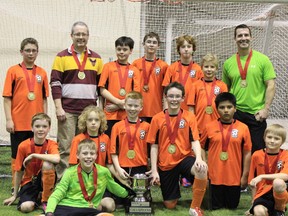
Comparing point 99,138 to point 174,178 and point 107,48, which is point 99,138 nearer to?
point 174,178

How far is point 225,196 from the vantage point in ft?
16.2

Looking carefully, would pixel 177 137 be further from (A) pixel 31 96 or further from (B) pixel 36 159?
(A) pixel 31 96

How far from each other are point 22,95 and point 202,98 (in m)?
1.89

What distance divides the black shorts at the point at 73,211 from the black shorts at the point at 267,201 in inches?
54.8

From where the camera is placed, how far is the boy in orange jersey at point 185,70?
5.39m

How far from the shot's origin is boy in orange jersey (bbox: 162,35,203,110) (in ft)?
17.7

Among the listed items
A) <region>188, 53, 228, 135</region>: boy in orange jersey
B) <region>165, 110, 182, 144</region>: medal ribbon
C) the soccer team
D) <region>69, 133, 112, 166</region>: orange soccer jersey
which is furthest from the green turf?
<region>188, 53, 228, 135</region>: boy in orange jersey

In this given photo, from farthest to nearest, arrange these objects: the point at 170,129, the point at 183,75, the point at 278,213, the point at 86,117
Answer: the point at 183,75 → the point at 170,129 → the point at 86,117 → the point at 278,213

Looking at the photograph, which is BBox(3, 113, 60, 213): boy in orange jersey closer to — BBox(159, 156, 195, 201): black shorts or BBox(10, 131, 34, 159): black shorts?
BBox(10, 131, 34, 159): black shorts

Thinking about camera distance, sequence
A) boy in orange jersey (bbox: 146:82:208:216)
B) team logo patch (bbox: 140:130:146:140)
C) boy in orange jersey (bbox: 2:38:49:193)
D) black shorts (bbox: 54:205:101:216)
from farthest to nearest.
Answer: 1. boy in orange jersey (bbox: 2:38:49:193)
2. team logo patch (bbox: 140:130:146:140)
3. boy in orange jersey (bbox: 146:82:208:216)
4. black shorts (bbox: 54:205:101:216)

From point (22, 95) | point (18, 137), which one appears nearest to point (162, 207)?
point (18, 137)

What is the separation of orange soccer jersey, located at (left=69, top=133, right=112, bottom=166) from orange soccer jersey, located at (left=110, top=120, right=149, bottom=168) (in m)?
0.07

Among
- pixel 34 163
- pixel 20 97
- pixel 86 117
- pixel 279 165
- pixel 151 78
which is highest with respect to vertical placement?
pixel 151 78

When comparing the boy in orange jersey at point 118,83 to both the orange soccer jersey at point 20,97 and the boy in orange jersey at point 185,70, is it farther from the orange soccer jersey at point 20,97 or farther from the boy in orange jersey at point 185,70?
the orange soccer jersey at point 20,97
